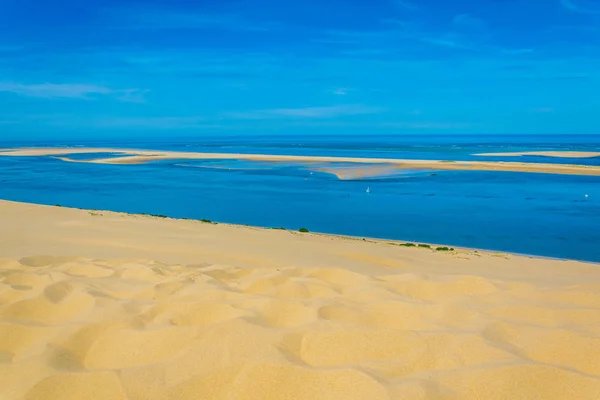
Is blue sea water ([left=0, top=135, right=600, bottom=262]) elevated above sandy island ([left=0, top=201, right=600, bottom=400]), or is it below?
below

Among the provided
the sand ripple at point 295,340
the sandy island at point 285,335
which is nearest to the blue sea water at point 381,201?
the sandy island at point 285,335

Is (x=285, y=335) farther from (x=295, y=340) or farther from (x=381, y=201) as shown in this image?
(x=381, y=201)

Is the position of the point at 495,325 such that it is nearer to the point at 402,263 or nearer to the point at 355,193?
the point at 402,263

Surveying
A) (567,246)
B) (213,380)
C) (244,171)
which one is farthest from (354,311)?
(244,171)

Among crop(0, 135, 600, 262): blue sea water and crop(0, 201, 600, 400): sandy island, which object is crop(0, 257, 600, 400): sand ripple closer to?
crop(0, 201, 600, 400): sandy island

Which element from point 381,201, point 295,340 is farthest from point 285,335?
point 381,201

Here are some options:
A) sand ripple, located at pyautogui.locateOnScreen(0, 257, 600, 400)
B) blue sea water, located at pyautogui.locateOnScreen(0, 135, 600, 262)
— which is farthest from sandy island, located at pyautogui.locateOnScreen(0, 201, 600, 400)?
blue sea water, located at pyautogui.locateOnScreen(0, 135, 600, 262)
